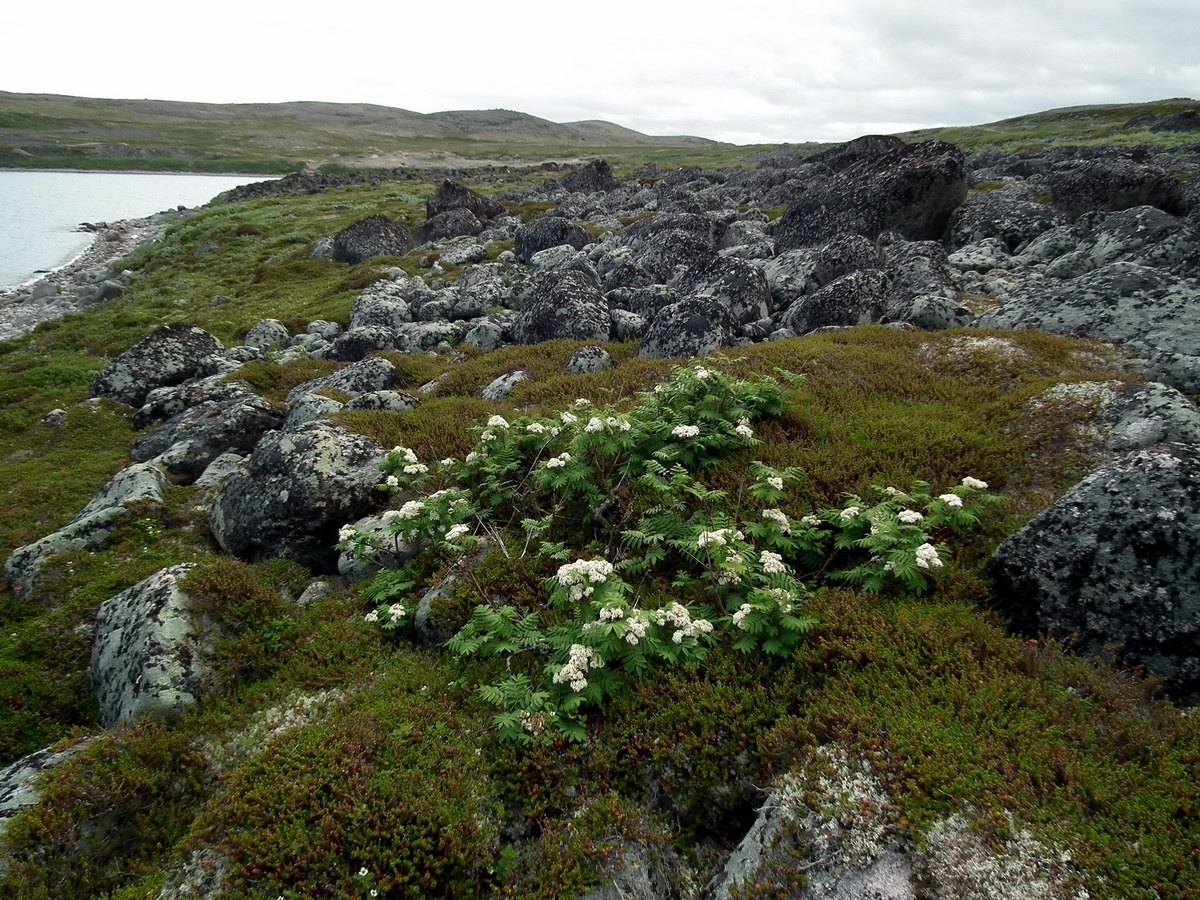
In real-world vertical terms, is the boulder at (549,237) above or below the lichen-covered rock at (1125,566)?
above

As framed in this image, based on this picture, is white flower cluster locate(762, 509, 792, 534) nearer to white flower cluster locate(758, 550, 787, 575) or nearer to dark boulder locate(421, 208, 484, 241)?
white flower cluster locate(758, 550, 787, 575)

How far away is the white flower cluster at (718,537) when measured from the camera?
6.83 meters

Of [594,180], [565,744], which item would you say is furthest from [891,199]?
[594,180]

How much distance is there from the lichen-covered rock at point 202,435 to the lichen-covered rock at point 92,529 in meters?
1.55

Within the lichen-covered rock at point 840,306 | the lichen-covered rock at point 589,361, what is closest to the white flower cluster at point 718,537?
the lichen-covered rock at point 589,361

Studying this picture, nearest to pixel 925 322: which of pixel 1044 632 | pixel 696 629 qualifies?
pixel 1044 632

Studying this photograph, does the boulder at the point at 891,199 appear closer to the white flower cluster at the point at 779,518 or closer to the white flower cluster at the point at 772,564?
the white flower cluster at the point at 779,518

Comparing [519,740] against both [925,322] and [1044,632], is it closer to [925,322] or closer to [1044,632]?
[1044,632]

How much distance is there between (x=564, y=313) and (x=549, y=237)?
50.9ft

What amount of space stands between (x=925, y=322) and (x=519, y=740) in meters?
16.2

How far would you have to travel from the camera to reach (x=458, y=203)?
48.3 meters

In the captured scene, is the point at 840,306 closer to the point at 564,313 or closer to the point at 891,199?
the point at 564,313

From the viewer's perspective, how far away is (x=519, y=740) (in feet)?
19.8

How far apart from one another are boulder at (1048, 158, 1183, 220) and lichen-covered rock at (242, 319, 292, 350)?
1393 inches
